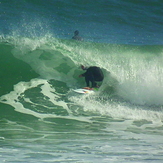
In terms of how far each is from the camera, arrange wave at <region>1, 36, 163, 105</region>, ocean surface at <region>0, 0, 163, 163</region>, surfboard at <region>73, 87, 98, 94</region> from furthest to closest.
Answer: wave at <region>1, 36, 163, 105</region> < surfboard at <region>73, 87, 98, 94</region> < ocean surface at <region>0, 0, 163, 163</region>

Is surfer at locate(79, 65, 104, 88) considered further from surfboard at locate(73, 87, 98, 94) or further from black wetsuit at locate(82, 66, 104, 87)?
surfboard at locate(73, 87, 98, 94)

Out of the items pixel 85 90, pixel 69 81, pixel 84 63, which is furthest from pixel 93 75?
pixel 84 63

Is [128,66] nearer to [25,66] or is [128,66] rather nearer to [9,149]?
[25,66]

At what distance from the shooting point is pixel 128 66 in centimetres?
1205

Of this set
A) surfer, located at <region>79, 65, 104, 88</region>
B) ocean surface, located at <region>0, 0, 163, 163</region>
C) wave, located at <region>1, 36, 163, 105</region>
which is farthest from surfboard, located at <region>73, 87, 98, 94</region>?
wave, located at <region>1, 36, 163, 105</region>

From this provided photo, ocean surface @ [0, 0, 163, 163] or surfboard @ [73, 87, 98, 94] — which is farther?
surfboard @ [73, 87, 98, 94]

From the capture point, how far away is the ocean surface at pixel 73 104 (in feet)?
15.3

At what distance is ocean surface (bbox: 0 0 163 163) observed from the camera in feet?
15.3

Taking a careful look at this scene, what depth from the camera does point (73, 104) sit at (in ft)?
28.2

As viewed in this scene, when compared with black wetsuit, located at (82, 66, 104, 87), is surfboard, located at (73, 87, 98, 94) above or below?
below

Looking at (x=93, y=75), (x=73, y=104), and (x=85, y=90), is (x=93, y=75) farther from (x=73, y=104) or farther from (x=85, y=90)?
(x=73, y=104)

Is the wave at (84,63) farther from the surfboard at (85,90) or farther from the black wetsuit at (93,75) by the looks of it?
the surfboard at (85,90)

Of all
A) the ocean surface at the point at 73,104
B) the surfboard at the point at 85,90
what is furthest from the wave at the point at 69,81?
the surfboard at the point at 85,90

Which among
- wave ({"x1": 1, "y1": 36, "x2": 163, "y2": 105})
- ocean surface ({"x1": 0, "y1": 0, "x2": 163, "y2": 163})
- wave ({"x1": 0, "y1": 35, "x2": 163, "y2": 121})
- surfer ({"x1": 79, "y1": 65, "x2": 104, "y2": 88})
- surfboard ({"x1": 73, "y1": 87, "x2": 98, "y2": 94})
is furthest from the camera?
wave ({"x1": 1, "y1": 36, "x2": 163, "y2": 105})
